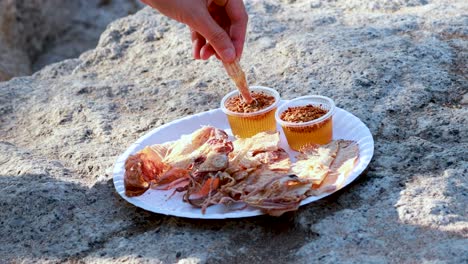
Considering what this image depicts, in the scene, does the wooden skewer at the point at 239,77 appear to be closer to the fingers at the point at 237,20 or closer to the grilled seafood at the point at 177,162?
the fingers at the point at 237,20

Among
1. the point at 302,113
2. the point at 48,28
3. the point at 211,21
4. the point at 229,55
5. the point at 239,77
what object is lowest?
the point at 48,28

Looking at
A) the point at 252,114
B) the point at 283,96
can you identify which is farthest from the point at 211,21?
the point at 283,96

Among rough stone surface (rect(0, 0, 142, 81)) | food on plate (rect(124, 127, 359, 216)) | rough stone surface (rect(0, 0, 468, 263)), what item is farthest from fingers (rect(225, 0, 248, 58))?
rough stone surface (rect(0, 0, 142, 81))

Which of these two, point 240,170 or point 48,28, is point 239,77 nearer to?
point 240,170

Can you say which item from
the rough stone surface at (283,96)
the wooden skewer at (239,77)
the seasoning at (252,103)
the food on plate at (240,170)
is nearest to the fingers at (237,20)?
the wooden skewer at (239,77)

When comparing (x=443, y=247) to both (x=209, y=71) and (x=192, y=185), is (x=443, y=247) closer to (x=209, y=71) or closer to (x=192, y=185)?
(x=192, y=185)

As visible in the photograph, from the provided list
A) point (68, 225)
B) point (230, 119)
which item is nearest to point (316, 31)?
point (230, 119)
